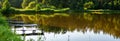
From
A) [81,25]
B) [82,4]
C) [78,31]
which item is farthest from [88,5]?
[78,31]

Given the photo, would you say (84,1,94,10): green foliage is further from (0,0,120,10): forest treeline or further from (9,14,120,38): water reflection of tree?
(9,14,120,38): water reflection of tree

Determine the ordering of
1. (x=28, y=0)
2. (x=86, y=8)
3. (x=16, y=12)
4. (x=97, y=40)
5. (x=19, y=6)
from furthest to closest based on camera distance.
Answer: (x=19, y=6)
(x=28, y=0)
(x=86, y=8)
(x=16, y=12)
(x=97, y=40)

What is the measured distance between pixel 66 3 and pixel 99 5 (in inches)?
280

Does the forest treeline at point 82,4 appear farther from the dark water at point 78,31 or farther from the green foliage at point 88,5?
the dark water at point 78,31

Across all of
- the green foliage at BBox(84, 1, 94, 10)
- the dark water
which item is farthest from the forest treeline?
the dark water

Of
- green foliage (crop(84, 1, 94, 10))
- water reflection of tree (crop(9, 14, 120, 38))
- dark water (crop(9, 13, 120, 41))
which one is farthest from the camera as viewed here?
green foliage (crop(84, 1, 94, 10))

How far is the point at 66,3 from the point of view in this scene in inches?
2665

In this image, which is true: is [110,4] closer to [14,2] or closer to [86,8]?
[86,8]

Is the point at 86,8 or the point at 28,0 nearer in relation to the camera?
the point at 86,8

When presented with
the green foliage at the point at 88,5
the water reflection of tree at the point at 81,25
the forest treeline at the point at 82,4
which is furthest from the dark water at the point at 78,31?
the forest treeline at the point at 82,4

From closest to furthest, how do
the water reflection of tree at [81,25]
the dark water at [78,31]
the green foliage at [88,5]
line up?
the dark water at [78,31]
the water reflection of tree at [81,25]
the green foliage at [88,5]

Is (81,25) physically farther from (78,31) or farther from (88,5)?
(88,5)

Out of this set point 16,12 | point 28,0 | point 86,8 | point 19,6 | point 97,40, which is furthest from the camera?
point 19,6

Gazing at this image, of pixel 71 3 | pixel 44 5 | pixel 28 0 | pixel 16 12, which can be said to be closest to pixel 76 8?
pixel 71 3
